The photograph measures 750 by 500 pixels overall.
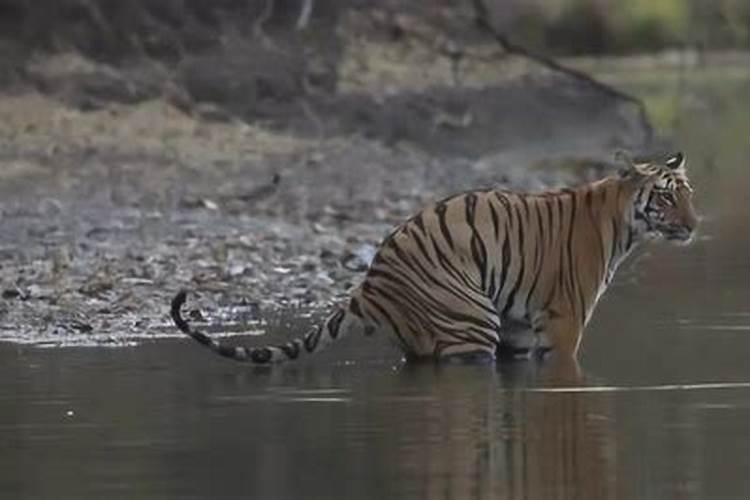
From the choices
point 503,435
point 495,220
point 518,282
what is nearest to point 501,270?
point 518,282

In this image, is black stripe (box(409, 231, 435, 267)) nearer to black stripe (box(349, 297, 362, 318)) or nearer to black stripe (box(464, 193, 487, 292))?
black stripe (box(464, 193, 487, 292))

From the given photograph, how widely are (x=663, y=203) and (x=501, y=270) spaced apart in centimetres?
92

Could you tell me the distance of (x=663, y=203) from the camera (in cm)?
1526

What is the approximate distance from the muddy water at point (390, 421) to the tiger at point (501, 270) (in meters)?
0.22

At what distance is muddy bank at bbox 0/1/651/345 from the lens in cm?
1812

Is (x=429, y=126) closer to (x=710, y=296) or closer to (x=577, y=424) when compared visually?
(x=710, y=296)

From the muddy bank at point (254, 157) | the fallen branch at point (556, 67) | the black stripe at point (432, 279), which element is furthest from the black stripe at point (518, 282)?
the fallen branch at point (556, 67)

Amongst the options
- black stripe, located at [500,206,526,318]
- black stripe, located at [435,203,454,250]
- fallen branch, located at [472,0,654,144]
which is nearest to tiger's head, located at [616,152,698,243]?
black stripe, located at [500,206,526,318]

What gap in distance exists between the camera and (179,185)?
24969mm

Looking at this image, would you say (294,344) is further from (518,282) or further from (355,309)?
(518,282)

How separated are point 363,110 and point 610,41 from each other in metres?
32.6

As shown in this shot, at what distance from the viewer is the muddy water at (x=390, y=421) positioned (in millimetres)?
10883

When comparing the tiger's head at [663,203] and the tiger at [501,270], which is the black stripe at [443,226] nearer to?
the tiger at [501,270]

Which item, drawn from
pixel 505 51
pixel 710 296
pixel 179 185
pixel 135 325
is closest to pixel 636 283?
pixel 710 296
